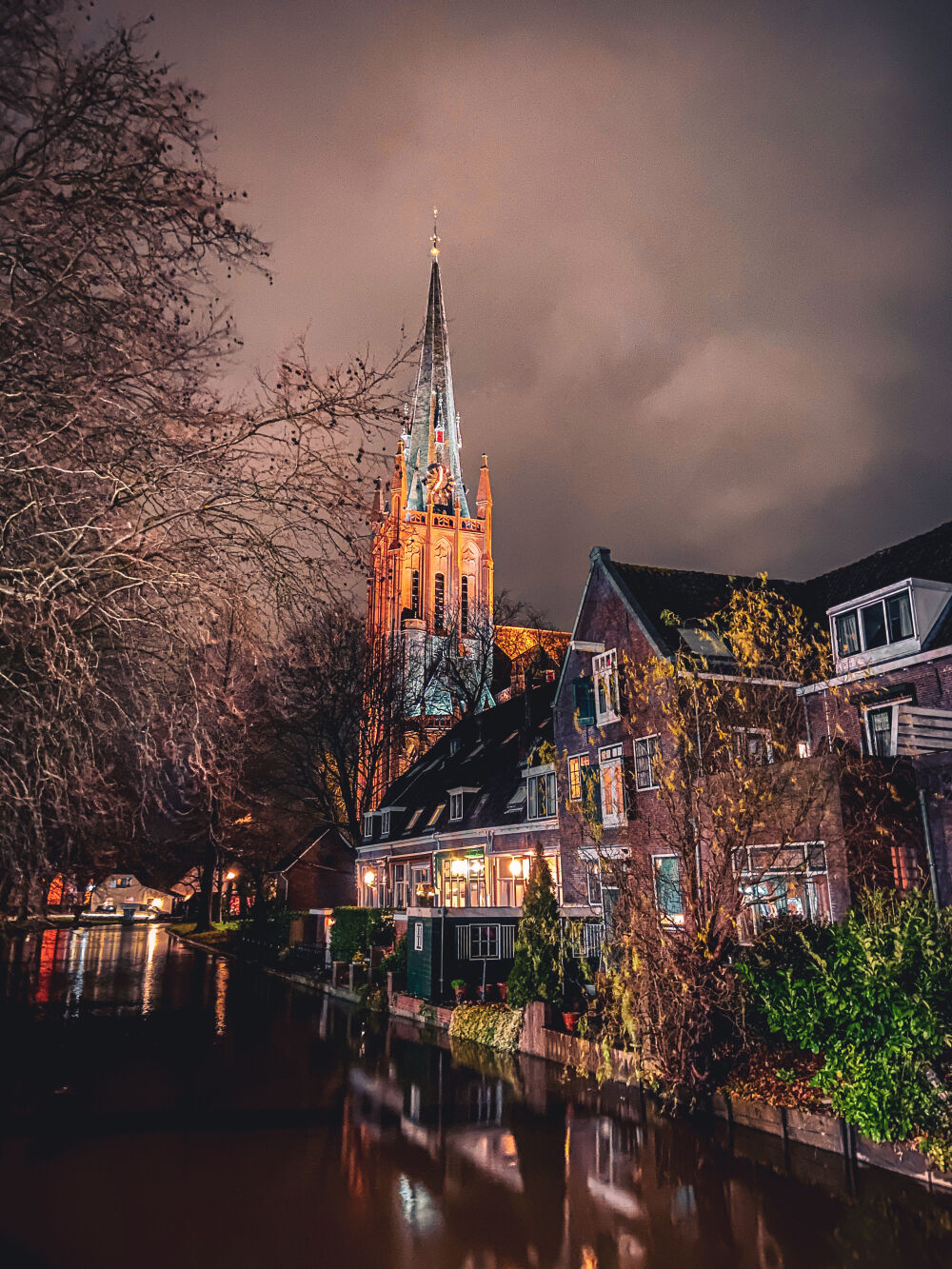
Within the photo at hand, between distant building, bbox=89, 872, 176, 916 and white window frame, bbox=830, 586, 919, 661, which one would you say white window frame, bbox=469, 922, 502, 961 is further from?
distant building, bbox=89, 872, 176, 916

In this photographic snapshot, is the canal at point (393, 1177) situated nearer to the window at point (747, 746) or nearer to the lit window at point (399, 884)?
the window at point (747, 746)

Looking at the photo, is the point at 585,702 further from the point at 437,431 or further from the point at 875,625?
the point at 437,431

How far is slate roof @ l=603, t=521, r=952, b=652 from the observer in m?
22.9

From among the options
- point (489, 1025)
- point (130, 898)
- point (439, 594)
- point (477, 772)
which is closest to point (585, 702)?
point (489, 1025)

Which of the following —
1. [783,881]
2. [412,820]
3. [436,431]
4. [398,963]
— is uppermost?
[436,431]

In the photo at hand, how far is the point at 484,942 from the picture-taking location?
24734 millimetres

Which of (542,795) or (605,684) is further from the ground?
(605,684)

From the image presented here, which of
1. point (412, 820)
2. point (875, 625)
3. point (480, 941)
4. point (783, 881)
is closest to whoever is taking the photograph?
point (783, 881)

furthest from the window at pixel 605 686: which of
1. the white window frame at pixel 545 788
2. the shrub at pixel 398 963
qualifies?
the shrub at pixel 398 963

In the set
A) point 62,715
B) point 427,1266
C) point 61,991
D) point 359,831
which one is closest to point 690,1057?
point 427,1266

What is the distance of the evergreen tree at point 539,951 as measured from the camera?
19.3 meters

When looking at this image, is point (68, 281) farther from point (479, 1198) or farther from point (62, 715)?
point (479, 1198)

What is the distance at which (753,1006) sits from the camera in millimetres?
14312

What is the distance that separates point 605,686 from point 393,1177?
17102 millimetres
